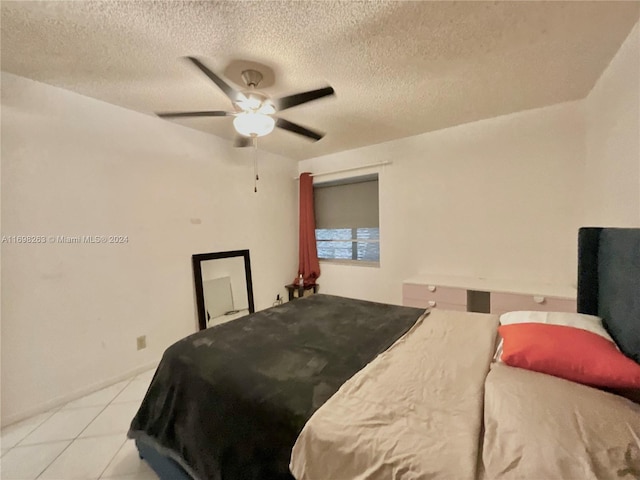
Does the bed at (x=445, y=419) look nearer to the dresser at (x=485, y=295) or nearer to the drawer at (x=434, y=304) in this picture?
the dresser at (x=485, y=295)

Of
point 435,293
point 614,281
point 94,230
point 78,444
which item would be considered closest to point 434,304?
point 435,293

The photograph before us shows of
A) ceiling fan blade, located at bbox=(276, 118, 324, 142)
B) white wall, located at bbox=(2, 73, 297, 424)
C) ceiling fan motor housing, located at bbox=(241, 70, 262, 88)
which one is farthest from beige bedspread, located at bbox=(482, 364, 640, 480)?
white wall, located at bbox=(2, 73, 297, 424)

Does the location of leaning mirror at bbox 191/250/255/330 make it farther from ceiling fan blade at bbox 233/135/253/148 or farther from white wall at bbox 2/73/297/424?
ceiling fan blade at bbox 233/135/253/148

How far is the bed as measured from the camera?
708 mm

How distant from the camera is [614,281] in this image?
1455 millimetres

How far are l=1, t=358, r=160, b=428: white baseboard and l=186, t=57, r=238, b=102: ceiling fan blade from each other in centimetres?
249

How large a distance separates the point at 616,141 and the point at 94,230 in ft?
12.5

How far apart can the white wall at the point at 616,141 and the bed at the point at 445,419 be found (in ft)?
1.37

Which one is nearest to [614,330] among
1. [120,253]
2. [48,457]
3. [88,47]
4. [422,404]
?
[422,404]

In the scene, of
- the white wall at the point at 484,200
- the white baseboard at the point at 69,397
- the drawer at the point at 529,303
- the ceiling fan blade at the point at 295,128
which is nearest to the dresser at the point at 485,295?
the drawer at the point at 529,303

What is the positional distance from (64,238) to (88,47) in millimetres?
1369

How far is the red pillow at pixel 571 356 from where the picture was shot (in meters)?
0.98

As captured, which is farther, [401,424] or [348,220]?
[348,220]

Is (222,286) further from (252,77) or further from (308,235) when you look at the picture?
(252,77)
